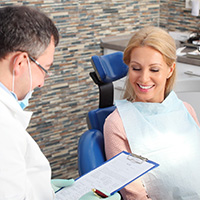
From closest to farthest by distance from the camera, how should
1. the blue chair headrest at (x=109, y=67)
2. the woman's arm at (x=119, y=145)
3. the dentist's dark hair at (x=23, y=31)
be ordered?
the dentist's dark hair at (x=23, y=31) → the woman's arm at (x=119, y=145) → the blue chair headrest at (x=109, y=67)

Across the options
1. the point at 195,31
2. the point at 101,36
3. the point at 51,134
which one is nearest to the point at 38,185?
the point at 51,134

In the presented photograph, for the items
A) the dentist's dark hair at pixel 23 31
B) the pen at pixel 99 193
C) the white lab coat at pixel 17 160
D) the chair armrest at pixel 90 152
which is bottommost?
the chair armrest at pixel 90 152

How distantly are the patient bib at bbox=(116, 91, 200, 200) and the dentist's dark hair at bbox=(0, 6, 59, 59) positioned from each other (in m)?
0.77

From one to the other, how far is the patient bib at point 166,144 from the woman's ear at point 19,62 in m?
0.78

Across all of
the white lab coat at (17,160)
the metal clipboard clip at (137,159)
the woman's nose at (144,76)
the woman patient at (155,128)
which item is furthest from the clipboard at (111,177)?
the woman's nose at (144,76)

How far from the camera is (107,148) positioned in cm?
183

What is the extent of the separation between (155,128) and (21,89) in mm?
858

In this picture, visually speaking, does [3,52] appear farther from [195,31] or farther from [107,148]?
[195,31]

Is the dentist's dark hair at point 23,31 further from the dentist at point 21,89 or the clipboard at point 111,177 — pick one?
the clipboard at point 111,177

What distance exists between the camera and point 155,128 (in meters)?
1.90

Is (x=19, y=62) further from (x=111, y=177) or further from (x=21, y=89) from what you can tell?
(x=111, y=177)

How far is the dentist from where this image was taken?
1.09 meters

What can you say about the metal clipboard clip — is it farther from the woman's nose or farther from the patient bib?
the woman's nose

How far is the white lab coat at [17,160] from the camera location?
1077mm
